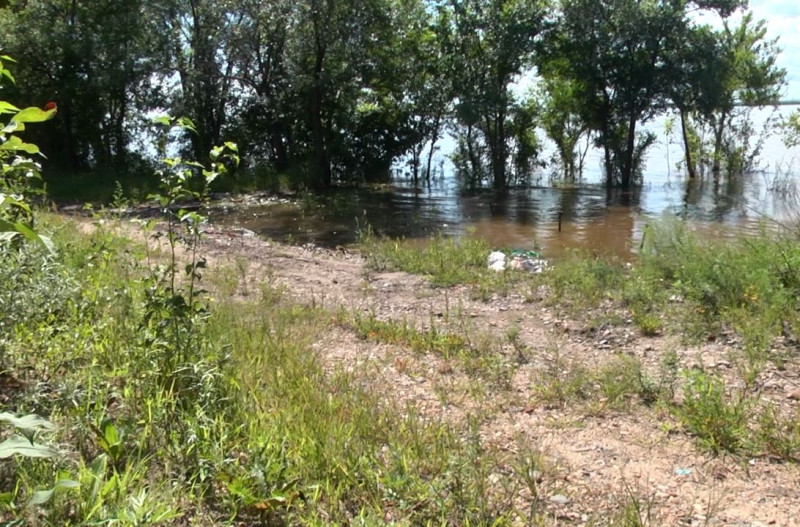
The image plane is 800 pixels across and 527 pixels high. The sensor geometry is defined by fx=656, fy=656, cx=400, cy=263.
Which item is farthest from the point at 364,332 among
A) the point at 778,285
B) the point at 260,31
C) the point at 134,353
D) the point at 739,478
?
the point at 260,31

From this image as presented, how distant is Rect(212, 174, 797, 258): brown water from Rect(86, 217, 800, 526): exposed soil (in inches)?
190

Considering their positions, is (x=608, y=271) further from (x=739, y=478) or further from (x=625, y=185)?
(x=625, y=185)

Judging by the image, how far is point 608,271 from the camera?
25.8 ft

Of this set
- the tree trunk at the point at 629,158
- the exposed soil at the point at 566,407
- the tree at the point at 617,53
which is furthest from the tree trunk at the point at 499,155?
the exposed soil at the point at 566,407

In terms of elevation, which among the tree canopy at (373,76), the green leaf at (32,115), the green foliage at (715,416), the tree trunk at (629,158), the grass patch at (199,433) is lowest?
the green foliage at (715,416)

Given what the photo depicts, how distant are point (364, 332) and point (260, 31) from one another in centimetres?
1676

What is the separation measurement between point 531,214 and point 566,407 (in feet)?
43.7

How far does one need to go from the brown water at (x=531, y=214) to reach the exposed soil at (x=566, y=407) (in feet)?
15.9

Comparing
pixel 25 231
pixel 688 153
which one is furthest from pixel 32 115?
pixel 688 153

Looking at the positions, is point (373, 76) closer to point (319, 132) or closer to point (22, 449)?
point (319, 132)

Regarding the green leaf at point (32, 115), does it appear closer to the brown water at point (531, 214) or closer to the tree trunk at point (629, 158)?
the brown water at point (531, 214)

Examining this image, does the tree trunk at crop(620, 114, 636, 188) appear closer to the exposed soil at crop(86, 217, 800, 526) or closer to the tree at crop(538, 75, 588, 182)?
the tree at crop(538, 75, 588, 182)

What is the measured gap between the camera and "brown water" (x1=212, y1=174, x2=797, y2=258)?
1373 cm

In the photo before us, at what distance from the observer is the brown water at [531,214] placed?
541 inches
